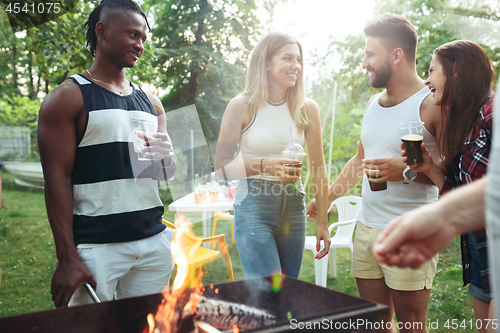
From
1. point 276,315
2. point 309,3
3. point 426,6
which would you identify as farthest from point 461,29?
point 276,315

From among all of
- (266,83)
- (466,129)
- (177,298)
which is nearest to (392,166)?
(466,129)

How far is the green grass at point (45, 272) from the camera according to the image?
3755 millimetres

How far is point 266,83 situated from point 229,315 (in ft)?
4.42

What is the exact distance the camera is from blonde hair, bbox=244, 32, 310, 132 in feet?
6.86

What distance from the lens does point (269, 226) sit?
6.42ft

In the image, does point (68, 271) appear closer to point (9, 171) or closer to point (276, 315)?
point (276, 315)

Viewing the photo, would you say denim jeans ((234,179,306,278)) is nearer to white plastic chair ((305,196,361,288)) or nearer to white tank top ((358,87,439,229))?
white tank top ((358,87,439,229))

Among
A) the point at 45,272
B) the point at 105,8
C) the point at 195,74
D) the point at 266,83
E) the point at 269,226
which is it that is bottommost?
the point at 45,272

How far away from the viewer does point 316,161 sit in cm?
223

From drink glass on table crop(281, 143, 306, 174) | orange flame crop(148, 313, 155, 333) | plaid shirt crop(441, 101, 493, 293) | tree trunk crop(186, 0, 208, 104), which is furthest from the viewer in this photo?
tree trunk crop(186, 0, 208, 104)

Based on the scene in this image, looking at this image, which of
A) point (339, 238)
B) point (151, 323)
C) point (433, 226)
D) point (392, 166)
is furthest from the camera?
point (339, 238)

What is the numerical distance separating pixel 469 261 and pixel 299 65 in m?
1.40

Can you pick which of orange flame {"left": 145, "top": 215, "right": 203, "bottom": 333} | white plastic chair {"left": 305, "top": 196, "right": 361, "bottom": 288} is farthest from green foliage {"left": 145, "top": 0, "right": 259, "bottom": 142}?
orange flame {"left": 145, "top": 215, "right": 203, "bottom": 333}

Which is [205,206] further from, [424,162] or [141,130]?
[424,162]
